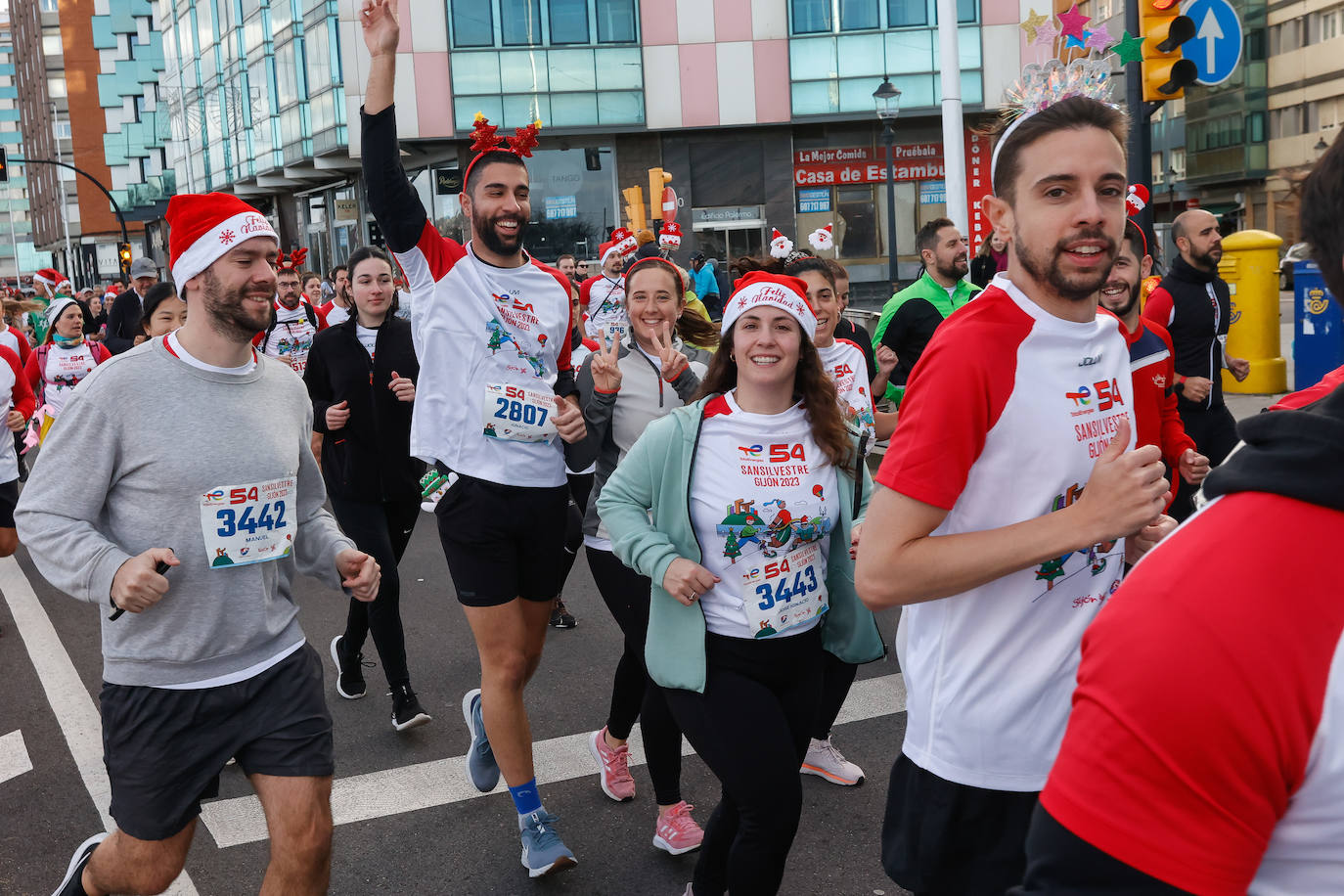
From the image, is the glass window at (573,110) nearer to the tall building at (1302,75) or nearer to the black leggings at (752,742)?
the black leggings at (752,742)

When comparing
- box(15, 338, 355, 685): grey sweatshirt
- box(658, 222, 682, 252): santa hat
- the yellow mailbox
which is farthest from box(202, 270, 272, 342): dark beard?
the yellow mailbox

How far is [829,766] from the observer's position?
461 centimetres

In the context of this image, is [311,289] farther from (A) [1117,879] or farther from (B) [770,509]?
(A) [1117,879]

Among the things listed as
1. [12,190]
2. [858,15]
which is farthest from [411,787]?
[12,190]

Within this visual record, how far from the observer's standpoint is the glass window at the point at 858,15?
1299 inches

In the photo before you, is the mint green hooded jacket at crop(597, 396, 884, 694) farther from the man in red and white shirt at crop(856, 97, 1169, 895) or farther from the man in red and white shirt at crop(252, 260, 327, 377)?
the man in red and white shirt at crop(252, 260, 327, 377)

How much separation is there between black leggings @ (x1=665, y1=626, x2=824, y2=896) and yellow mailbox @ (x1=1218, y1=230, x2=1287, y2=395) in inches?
476

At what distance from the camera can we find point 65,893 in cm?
318

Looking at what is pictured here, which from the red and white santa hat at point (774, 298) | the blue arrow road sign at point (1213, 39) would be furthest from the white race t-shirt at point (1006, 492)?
the blue arrow road sign at point (1213, 39)

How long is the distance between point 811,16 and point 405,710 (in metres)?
31.4

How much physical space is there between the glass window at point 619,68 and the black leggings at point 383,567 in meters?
28.9

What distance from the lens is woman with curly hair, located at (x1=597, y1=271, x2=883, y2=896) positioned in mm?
3115

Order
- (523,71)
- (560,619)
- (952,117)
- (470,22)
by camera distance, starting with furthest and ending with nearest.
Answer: (523,71), (470,22), (952,117), (560,619)

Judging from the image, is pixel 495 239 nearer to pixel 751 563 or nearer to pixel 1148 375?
pixel 751 563
